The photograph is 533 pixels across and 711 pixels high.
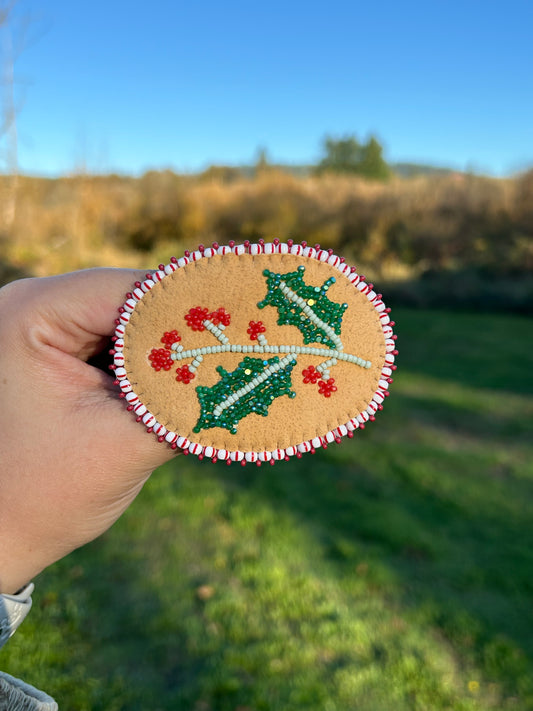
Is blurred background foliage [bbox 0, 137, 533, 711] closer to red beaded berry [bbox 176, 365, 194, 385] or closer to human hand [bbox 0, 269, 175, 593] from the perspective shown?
human hand [bbox 0, 269, 175, 593]

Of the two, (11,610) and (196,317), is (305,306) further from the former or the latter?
(11,610)

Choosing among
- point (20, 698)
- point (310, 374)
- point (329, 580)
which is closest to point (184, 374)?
point (310, 374)

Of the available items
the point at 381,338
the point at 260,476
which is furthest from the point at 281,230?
the point at 381,338

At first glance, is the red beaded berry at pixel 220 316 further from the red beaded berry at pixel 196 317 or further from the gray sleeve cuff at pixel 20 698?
the gray sleeve cuff at pixel 20 698

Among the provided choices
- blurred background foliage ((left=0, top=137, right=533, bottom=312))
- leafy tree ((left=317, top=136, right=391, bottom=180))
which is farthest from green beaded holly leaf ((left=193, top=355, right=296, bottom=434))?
leafy tree ((left=317, top=136, right=391, bottom=180))

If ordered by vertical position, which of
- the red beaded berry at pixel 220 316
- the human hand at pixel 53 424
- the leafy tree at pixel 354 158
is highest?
the leafy tree at pixel 354 158

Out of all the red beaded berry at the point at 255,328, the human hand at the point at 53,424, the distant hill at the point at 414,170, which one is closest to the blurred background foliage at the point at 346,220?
the distant hill at the point at 414,170

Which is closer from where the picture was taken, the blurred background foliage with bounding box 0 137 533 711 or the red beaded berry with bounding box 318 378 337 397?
the red beaded berry with bounding box 318 378 337 397
